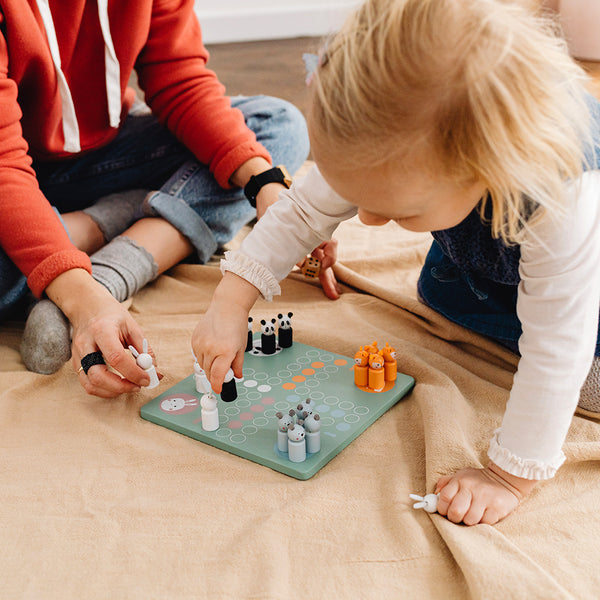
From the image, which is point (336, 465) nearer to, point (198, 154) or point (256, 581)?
point (256, 581)

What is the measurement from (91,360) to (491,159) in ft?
1.93

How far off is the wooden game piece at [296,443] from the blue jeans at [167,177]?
0.58 metres

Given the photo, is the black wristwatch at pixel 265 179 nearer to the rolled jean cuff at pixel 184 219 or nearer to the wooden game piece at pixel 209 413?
the rolled jean cuff at pixel 184 219

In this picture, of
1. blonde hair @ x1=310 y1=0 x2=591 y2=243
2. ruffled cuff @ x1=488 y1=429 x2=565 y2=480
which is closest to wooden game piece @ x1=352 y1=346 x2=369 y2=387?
ruffled cuff @ x1=488 y1=429 x2=565 y2=480

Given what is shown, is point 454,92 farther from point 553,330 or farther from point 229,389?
point 229,389

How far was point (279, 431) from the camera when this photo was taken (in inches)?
32.7

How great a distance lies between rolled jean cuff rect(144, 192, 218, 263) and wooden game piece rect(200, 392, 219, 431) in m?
0.48

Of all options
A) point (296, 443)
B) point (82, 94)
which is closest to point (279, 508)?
point (296, 443)

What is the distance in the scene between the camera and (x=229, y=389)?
3.00 ft

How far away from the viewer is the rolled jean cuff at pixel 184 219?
4.16ft

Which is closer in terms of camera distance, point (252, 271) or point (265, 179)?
point (252, 271)

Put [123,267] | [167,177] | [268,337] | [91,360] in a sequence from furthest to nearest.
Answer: [167,177]
[123,267]
[268,337]
[91,360]

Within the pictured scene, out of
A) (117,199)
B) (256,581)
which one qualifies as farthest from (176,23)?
(256,581)

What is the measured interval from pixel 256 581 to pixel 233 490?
5.3 inches
